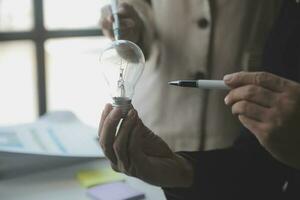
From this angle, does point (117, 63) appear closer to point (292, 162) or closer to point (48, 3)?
point (292, 162)

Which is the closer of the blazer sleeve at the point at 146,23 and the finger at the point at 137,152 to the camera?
the finger at the point at 137,152

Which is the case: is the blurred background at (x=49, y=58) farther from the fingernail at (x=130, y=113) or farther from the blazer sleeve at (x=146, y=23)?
the fingernail at (x=130, y=113)

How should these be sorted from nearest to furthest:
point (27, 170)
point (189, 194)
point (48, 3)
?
point (189, 194), point (27, 170), point (48, 3)

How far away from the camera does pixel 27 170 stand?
866 mm

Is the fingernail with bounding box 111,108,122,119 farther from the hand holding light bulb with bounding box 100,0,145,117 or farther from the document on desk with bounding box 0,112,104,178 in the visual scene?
the document on desk with bounding box 0,112,104,178

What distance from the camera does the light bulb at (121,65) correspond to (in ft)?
2.10

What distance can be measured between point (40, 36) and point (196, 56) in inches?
17.6

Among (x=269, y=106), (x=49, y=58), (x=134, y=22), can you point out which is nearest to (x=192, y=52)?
(x=134, y=22)

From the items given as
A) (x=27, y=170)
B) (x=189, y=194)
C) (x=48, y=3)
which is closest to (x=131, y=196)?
(x=189, y=194)

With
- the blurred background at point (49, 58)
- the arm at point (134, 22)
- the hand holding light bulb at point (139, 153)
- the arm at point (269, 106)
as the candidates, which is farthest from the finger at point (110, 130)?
the blurred background at point (49, 58)

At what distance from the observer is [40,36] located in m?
1.19

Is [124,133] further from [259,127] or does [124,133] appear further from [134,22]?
[134,22]

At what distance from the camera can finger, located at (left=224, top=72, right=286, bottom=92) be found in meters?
0.57

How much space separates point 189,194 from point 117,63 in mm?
211
